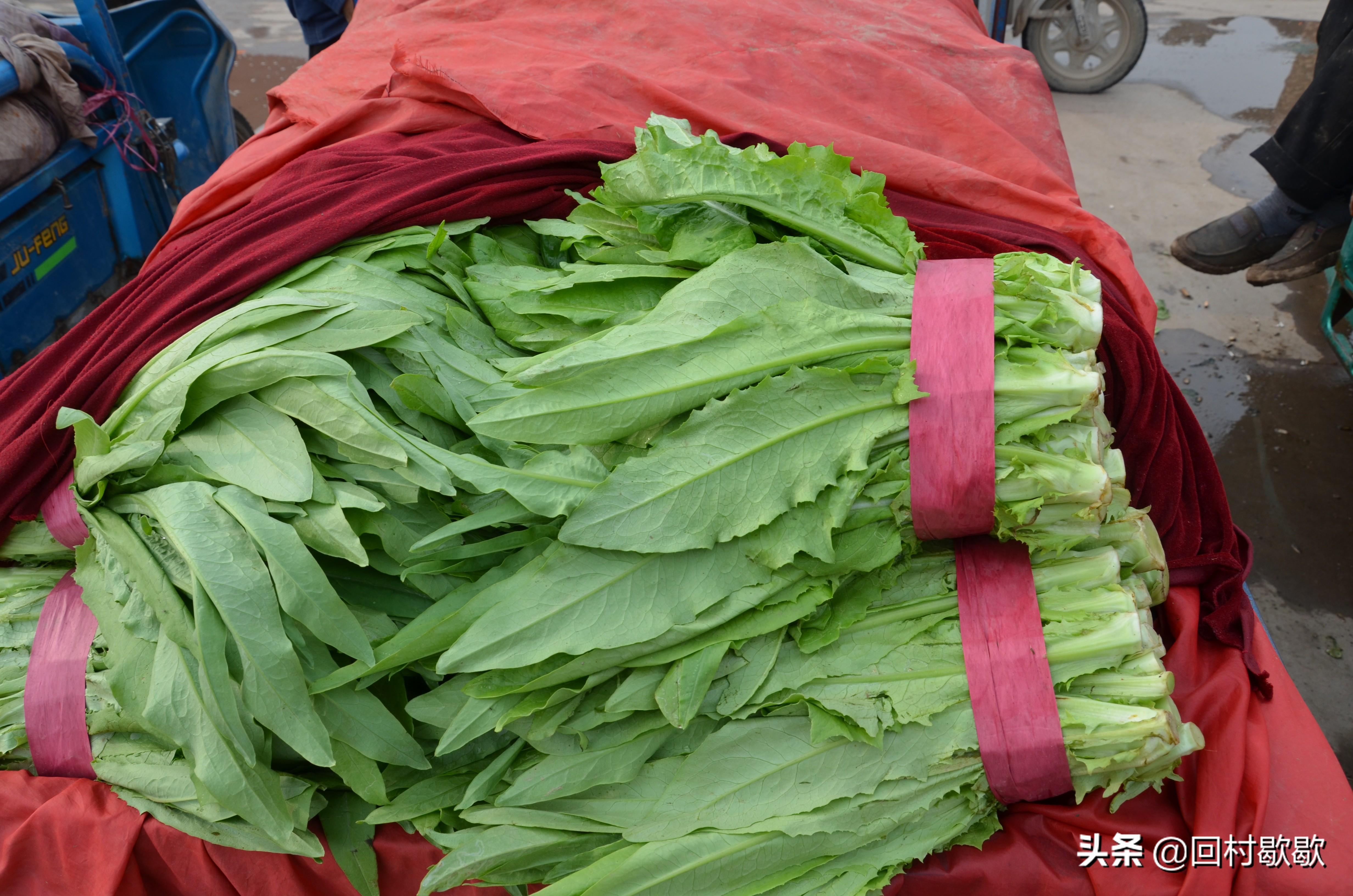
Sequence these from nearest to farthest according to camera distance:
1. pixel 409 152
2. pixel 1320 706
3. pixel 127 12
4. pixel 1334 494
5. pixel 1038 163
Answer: pixel 409 152 < pixel 1038 163 < pixel 1320 706 < pixel 1334 494 < pixel 127 12

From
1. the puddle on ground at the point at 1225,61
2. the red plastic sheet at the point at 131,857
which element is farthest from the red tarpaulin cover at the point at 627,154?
the puddle on ground at the point at 1225,61

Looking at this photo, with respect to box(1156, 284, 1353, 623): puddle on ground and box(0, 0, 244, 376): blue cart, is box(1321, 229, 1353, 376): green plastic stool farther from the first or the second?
box(0, 0, 244, 376): blue cart

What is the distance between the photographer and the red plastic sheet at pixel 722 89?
84.4 inches

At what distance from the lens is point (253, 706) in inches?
49.4

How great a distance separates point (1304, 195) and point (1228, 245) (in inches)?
13.0

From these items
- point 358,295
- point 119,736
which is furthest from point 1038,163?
point 119,736

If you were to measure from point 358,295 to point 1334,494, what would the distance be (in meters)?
3.52

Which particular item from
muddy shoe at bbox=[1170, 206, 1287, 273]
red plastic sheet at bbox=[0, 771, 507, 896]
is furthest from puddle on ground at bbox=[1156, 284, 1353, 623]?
red plastic sheet at bbox=[0, 771, 507, 896]

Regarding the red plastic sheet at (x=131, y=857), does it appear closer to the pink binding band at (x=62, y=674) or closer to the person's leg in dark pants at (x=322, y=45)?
the pink binding band at (x=62, y=674)

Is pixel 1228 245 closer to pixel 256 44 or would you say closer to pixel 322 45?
pixel 322 45

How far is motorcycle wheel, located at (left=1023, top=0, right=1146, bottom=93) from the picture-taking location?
18.8 ft

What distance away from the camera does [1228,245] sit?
374 centimetres

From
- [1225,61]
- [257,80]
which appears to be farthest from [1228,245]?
[257,80]

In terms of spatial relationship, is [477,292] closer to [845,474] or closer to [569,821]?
[845,474]
